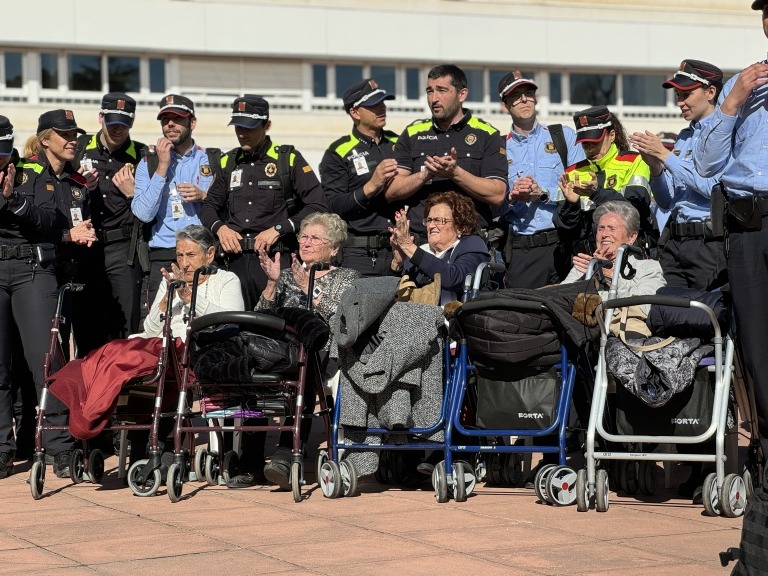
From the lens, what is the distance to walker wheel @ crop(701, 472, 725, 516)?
7.25m

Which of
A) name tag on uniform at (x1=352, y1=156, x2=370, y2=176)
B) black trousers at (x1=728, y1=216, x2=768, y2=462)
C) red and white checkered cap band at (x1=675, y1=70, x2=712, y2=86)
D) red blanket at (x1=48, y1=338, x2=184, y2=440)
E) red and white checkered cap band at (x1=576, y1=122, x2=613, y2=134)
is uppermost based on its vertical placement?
red and white checkered cap band at (x1=675, y1=70, x2=712, y2=86)

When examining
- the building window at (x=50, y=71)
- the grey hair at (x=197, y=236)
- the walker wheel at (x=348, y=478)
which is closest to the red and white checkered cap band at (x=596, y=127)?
the grey hair at (x=197, y=236)

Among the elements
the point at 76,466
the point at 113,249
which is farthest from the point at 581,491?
the point at 113,249

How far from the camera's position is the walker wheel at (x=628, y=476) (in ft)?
26.2

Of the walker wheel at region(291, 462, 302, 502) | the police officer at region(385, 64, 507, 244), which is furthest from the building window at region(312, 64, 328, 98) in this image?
the walker wheel at region(291, 462, 302, 502)

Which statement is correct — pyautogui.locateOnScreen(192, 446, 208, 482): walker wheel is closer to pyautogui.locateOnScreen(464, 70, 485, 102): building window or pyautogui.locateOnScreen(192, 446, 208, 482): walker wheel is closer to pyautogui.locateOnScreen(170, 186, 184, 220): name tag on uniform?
pyautogui.locateOnScreen(170, 186, 184, 220): name tag on uniform

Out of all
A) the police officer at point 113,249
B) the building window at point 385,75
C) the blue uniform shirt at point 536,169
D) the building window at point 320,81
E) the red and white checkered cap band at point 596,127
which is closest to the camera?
the red and white checkered cap band at point 596,127

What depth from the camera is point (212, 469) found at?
884 cm

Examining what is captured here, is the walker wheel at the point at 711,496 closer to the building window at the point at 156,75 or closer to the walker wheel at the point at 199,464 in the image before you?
the walker wheel at the point at 199,464

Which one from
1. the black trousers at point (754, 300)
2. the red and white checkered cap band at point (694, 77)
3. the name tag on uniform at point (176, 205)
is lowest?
the black trousers at point (754, 300)

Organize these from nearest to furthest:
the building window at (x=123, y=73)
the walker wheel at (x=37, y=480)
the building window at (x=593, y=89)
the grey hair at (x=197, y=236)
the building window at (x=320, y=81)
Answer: the walker wheel at (x=37, y=480)
the grey hair at (x=197, y=236)
the building window at (x=123, y=73)
the building window at (x=320, y=81)
the building window at (x=593, y=89)

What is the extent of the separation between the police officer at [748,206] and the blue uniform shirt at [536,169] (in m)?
3.29

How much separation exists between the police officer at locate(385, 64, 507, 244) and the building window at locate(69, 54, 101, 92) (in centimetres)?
2916

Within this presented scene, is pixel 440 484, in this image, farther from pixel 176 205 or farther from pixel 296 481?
A: pixel 176 205
